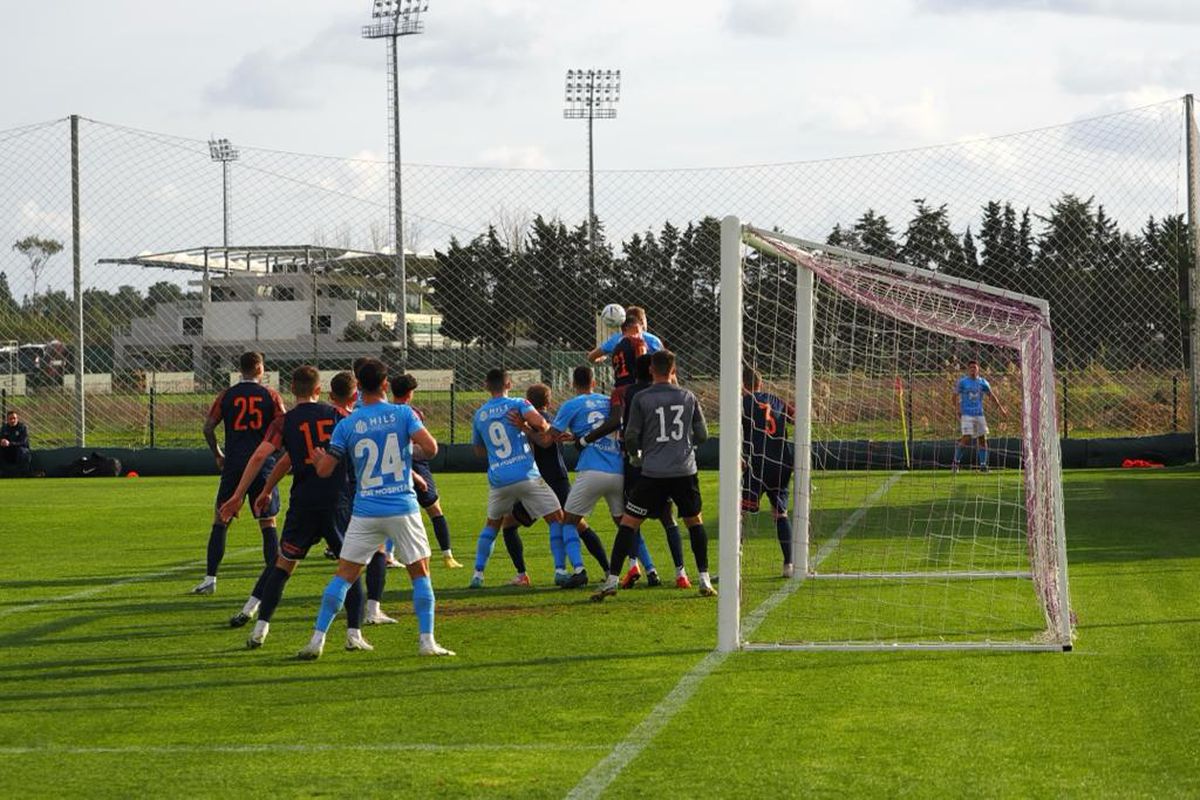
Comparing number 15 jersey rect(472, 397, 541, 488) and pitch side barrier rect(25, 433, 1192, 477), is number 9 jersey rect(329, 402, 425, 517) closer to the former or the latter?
number 15 jersey rect(472, 397, 541, 488)

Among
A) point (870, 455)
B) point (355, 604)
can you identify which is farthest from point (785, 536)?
point (870, 455)

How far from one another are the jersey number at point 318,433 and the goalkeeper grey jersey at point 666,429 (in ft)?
7.56

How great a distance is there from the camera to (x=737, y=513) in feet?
31.9

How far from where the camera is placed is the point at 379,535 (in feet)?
30.9

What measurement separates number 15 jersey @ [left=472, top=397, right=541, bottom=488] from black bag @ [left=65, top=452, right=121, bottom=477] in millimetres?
19718

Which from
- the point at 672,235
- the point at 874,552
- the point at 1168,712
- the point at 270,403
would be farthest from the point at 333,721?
the point at 672,235

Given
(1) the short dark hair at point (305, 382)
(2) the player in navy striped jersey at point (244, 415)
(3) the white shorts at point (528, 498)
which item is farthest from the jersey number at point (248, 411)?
(3) the white shorts at point (528, 498)

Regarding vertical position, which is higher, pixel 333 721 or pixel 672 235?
pixel 672 235

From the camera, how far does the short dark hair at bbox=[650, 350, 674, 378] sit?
1144cm

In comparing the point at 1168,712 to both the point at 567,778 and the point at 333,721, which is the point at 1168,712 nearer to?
the point at 567,778

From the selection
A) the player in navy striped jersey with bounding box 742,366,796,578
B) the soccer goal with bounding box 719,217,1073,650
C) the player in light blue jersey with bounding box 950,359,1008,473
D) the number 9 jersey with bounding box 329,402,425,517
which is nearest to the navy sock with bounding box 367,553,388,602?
the number 9 jersey with bounding box 329,402,425,517

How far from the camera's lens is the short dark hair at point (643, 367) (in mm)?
11953

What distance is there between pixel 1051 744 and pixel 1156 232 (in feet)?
80.4

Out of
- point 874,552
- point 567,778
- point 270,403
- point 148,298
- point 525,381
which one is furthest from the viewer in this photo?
point 148,298
